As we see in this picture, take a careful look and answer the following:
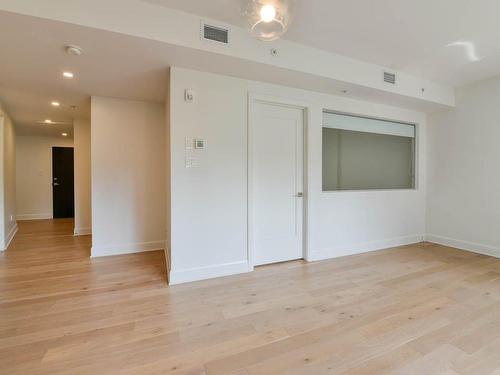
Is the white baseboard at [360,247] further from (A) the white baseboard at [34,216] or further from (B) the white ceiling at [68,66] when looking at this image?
(A) the white baseboard at [34,216]

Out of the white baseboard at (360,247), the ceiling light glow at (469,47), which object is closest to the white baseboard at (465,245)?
the white baseboard at (360,247)

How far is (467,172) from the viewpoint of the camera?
154 inches

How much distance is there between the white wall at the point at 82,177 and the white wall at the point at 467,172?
6627 mm

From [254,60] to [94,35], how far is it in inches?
56.1

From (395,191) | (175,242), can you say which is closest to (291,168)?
(175,242)

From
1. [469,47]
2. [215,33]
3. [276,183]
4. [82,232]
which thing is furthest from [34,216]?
[469,47]

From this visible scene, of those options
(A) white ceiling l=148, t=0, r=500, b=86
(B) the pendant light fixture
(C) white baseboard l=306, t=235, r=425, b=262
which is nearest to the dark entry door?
(A) white ceiling l=148, t=0, r=500, b=86

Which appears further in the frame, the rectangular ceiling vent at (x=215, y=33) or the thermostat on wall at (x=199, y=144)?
the thermostat on wall at (x=199, y=144)

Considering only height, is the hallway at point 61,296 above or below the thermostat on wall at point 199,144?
below

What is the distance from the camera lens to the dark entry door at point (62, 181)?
6988mm

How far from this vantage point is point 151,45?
86.2 inches

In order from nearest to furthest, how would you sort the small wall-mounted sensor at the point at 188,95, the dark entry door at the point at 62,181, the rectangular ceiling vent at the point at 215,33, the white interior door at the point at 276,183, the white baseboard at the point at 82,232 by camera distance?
the rectangular ceiling vent at the point at 215,33, the small wall-mounted sensor at the point at 188,95, the white interior door at the point at 276,183, the white baseboard at the point at 82,232, the dark entry door at the point at 62,181

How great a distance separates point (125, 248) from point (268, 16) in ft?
12.0

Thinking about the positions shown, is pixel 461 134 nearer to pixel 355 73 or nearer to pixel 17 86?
pixel 355 73
